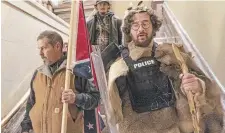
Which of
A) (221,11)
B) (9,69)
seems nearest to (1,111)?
(9,69)

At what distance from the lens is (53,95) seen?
1.29 m

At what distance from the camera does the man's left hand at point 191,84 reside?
1260 millimetres

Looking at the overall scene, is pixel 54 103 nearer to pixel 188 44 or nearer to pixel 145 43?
pixel 145 43

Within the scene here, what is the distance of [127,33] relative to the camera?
1484 mm

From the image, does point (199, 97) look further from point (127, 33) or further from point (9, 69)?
point (9, 69)

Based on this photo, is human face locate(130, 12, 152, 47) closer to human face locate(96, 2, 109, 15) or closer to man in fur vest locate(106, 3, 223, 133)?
man in fur vest locate(106, 3, 223, 133)

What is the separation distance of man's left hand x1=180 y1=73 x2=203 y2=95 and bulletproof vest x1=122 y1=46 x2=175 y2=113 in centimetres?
12

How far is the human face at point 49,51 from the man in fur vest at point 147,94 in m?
0.23

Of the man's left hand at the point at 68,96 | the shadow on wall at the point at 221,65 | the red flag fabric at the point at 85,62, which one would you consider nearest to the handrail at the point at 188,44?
the shadow on wall at the point at 221,65

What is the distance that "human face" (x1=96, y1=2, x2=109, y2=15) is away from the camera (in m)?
2.09

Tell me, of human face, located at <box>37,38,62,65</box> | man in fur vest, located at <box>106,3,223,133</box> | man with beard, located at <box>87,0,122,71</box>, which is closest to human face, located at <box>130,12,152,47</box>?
man in fur vest, located at <box>106,3,223,133</box>

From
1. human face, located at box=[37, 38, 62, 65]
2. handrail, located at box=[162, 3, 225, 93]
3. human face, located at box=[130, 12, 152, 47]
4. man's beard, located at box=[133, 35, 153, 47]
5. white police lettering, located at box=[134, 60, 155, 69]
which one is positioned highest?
handrail, located at box=[162, 3, 225, 93]

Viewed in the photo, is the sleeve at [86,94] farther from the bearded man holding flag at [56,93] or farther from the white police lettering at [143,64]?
the white police lettering at [143,64]

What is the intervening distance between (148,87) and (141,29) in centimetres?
23
